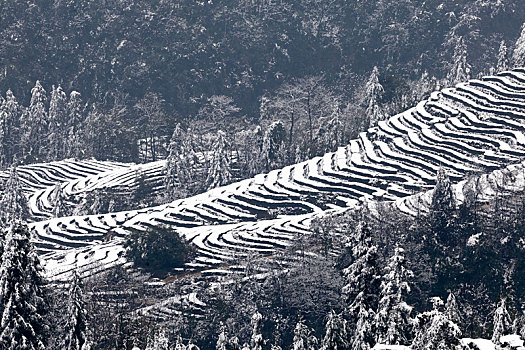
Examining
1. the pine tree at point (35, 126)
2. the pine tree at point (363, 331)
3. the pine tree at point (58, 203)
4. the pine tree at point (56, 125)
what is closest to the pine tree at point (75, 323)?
the pine tree at point (363, 331)

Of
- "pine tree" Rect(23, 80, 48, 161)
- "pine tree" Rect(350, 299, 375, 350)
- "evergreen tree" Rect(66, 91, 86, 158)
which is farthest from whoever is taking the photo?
"pine tree" Rect(23, 80, 48, 161)

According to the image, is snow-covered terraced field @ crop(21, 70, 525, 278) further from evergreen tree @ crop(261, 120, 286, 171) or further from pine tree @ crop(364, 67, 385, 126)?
pine tree @ crop(364, 67, 385, 126)

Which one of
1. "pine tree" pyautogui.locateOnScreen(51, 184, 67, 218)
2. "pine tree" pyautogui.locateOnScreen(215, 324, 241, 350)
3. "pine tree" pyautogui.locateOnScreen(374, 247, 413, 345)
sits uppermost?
"pine tree" pyautogui.locateOnScreen(374, 247, 413, 345)

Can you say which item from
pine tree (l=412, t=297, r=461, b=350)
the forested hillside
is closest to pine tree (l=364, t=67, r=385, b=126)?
the forested hillside

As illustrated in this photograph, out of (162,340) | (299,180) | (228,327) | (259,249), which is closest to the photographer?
(162,340)

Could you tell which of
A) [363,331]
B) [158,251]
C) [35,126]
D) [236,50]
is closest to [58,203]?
[35,126]

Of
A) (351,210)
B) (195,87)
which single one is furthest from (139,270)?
(195,87)

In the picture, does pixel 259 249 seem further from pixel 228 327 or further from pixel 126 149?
pixel 126 149
